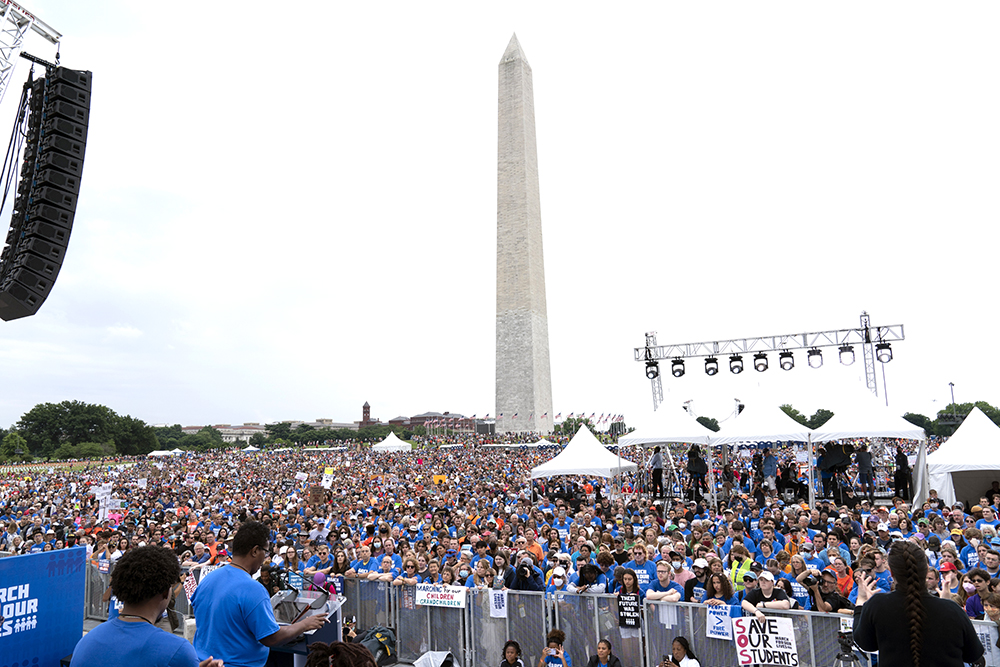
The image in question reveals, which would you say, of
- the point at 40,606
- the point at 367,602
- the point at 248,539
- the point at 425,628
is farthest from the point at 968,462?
the point at 40,606

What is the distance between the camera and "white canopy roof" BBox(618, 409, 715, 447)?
1781 centimetres

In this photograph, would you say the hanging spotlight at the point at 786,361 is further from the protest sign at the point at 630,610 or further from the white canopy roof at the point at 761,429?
the protest sign at the point at 630,610

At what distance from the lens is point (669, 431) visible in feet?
59.9

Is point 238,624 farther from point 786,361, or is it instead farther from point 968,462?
point 786,361

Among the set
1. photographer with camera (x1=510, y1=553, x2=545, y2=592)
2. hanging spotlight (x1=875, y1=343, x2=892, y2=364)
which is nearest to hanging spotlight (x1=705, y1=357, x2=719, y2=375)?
hanging spotlight (x1=875, y1=343, x2=892, y2=364)

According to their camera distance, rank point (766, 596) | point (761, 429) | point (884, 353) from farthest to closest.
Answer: point (884, 353)
point (761, 429)
point (766, 596)

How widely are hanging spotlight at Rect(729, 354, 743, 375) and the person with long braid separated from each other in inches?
1066

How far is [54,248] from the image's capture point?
9250mm

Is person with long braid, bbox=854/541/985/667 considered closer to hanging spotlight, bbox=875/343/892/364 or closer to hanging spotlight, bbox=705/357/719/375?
hanging spotlight, bbox=875/343/892/364

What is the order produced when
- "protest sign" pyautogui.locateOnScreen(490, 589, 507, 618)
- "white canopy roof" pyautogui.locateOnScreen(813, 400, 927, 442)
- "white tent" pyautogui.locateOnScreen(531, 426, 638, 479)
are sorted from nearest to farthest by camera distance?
1. "protest sign" pyautogui.locateOnScreen(490, 589, 507, 618)
2. "white canopy roof" pyautogui.locateOnScreen(813, 400, 927, 442)
3. "white tent" pyautogui.locateOnScreen(531, 426, 638, 479)

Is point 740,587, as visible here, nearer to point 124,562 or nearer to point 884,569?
point 884,569

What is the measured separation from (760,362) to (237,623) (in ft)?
92.6

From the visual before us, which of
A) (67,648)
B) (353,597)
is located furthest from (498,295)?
(67,648)

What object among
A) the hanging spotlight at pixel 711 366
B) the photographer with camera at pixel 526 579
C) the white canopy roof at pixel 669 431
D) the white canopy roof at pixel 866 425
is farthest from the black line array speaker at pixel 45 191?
the hanging spotlight at pixel 711 366
